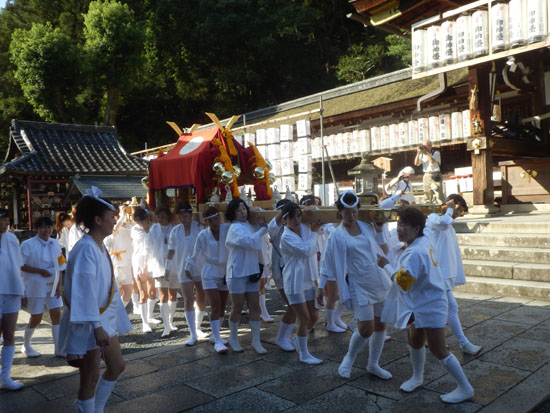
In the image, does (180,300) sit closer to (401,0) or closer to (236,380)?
(236,380)

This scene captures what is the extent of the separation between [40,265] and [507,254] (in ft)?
26.1

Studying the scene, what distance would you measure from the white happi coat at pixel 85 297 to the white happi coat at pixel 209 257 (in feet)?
7.89

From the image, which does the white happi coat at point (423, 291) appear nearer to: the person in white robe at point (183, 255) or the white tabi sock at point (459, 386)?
the white tabi sock at point (459, 386)

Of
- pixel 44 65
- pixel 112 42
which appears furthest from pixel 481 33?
pixel 44 65

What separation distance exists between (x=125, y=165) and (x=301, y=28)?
718 inches

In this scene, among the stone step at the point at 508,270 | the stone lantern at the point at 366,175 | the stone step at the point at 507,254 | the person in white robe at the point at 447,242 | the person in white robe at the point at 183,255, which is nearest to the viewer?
the person in white robe at the point at 447,242

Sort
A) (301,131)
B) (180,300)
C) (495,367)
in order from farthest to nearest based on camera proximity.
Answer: (301,131), (180,300), (495,367)

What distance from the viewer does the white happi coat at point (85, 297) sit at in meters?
2.92

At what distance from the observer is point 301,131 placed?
13961 millimetres

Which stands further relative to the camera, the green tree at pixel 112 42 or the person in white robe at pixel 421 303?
the green tree at pixel 112 42

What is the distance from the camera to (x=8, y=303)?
454 cm

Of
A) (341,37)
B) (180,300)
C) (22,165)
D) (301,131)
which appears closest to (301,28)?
(341,37)

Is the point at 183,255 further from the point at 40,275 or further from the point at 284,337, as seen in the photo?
the point at 284,337

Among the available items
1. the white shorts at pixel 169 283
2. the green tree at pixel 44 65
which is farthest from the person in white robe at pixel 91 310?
the green tree at pixel 44 65
